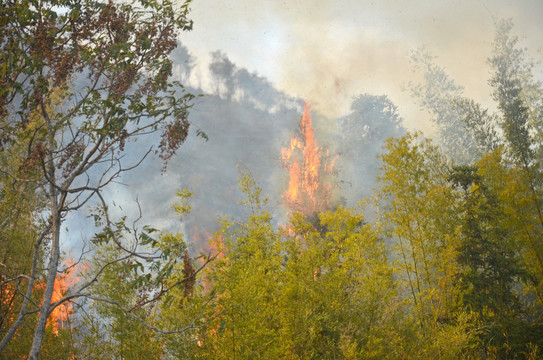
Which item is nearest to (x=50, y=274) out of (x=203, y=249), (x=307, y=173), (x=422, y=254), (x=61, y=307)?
(x=203, y=249)

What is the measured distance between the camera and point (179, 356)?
7.41 metres

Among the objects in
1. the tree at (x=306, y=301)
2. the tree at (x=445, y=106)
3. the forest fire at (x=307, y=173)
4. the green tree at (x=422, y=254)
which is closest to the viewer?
the tree at (x=306, y=301)

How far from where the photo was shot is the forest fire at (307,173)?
102 ft

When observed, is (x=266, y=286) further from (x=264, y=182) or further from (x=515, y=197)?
(x=264, y=182)

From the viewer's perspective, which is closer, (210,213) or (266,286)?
(266,286)

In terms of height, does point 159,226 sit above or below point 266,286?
above

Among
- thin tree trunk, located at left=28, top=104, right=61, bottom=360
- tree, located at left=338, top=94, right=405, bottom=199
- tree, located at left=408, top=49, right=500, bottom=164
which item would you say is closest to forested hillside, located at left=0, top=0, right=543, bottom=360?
thin tree trunk, located at left=28, top=104, right=61, bottom=360

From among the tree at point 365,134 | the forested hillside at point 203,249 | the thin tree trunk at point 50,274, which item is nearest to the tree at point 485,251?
the forested hillside at point 203,249

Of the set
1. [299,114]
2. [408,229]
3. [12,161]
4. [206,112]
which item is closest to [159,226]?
[206,112]

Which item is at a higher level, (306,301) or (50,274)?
(50,274)

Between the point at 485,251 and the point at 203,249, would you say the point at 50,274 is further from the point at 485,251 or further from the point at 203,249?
the point at 485,251

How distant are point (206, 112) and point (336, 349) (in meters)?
46.3

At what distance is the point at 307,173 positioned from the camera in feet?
111

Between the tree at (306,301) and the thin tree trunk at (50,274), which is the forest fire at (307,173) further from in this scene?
the thin tree trunk at (50,274)
